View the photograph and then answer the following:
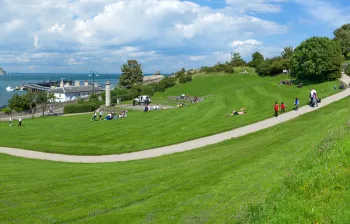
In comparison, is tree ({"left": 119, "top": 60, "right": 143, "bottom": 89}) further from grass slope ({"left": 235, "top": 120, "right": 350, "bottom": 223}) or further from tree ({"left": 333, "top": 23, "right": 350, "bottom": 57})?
grass slope ({"left": 235, "top": 120, "right": 350, "bottom": 223})

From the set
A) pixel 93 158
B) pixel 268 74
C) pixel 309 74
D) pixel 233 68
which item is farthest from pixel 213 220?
pixel 233 68

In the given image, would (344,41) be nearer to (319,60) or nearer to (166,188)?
(319,60)

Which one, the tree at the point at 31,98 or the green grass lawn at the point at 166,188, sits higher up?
the tree at the point at 31,98

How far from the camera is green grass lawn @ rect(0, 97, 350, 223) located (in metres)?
11.0

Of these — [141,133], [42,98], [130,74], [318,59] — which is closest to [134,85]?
[130,74]

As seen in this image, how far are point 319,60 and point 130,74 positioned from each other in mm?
68469

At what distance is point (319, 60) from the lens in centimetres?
5644

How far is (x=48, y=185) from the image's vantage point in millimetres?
15891

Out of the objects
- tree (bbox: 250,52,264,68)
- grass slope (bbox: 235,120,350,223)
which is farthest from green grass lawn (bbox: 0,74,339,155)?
tree (bbox: 250,52,264,68)

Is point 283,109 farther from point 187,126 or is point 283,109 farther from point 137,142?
point 137,142

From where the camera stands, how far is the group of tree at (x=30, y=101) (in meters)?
65.7

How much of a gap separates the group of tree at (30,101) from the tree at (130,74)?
47.1 metres

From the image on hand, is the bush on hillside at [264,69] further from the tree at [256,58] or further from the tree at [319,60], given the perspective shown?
the tree at [319,60]

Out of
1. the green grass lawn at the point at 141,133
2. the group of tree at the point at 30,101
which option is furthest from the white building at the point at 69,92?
the green grass lawn at the point at 141,133
